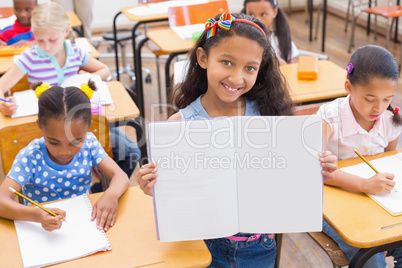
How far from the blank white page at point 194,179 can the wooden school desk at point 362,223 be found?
0.37 metres

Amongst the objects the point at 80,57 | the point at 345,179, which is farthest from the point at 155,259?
the point at 80,57

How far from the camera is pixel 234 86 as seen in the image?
140 cm

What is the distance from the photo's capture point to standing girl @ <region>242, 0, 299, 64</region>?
9.81ft

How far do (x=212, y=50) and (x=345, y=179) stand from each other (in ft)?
2.02

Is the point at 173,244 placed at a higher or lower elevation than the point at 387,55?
lower

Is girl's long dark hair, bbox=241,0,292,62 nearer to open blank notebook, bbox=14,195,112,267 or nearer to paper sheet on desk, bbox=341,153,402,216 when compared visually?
paper sheet on desk, bbox=341,153,402,216

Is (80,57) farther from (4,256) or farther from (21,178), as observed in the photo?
(4,256)

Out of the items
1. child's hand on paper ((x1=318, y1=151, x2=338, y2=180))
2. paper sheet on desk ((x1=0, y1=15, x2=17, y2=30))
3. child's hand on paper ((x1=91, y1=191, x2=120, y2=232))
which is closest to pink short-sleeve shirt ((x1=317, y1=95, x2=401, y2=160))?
child's hand on paper ((x1=318, y1=151, x2=338, y2=180))

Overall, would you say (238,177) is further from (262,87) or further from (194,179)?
(262,87)

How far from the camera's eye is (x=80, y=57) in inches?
106

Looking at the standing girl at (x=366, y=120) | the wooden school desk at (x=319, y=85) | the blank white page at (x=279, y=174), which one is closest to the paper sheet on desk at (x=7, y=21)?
the wooden school desk at (x=319, y=85)

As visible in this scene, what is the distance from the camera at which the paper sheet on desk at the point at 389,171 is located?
1.48 meters

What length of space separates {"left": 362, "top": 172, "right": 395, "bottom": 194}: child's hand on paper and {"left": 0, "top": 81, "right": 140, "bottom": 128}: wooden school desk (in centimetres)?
108

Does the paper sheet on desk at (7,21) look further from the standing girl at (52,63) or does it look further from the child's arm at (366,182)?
the child's arm at (366,182)
